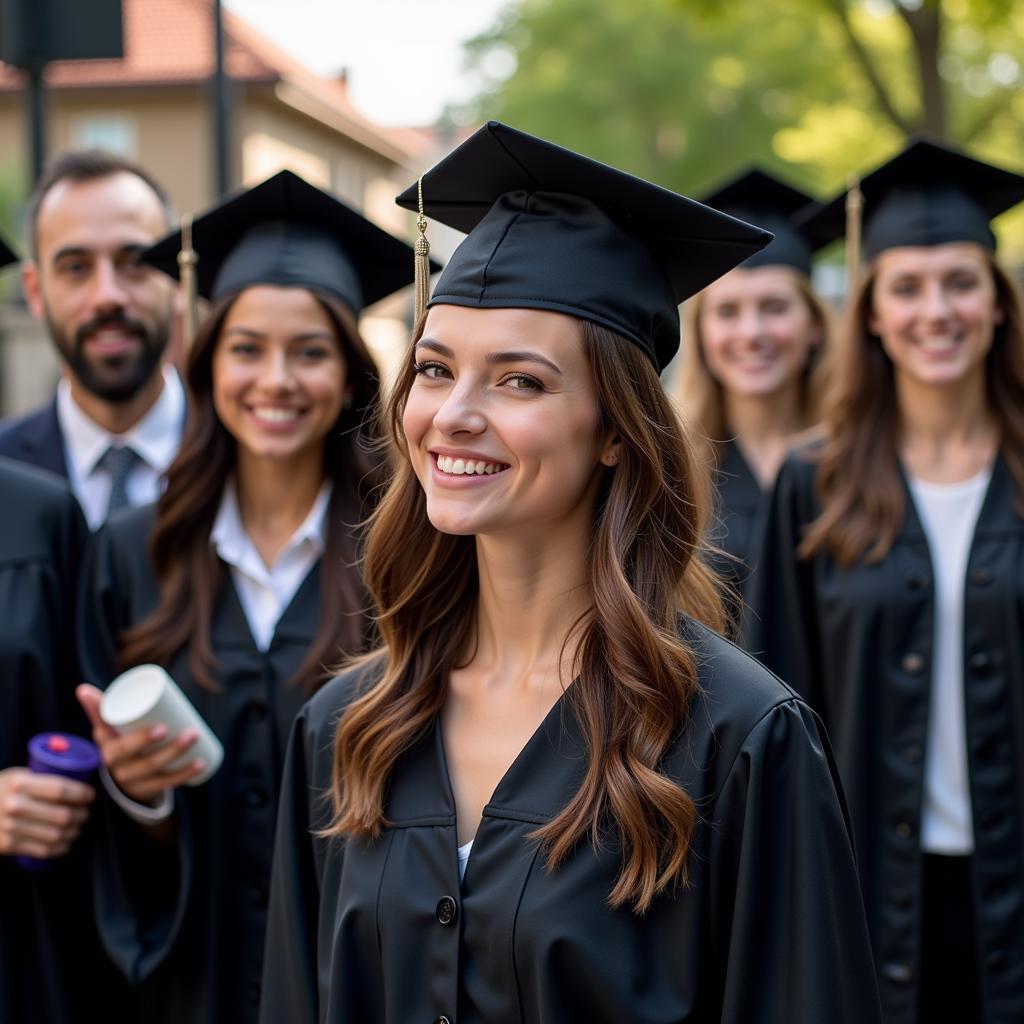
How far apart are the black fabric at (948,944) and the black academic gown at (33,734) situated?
1959 millimetres

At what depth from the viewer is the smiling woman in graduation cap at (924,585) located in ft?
11.1

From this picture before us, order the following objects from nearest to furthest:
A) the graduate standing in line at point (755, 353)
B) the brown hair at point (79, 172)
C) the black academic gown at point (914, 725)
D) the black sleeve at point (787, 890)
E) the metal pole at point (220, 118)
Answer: the black sleeve at point (787, 890)
the black academic gown at point (914, 725)
the brown hair at point (79, 172)
the graduate standing in line at point (755, 353)
the metal pole at point (220, 118)

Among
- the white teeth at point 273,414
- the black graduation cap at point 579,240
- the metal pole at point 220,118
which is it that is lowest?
the white teeth at point 273,414

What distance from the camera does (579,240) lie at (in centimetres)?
218

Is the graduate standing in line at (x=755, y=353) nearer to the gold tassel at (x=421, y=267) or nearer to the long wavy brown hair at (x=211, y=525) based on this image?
the long wavy brown hair at (x=211, y=525)

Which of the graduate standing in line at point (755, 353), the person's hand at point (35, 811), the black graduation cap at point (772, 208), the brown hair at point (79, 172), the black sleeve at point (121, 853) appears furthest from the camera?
the black graduation cap at point (772, 208)

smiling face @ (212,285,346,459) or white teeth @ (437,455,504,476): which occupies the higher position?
smiling face @ (212,285,346,459)

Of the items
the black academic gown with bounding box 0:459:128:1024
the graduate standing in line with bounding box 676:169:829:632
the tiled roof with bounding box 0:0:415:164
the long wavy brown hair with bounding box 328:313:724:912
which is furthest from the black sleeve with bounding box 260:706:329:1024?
the tiled roof with bounding box 0:0:415:164

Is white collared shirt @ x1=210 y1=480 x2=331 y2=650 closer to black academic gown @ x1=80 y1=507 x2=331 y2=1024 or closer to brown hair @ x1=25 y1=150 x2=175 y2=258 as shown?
black academic gown @ x1=80 y1=507 x2=331 y2=1024

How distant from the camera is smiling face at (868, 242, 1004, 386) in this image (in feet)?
11.8

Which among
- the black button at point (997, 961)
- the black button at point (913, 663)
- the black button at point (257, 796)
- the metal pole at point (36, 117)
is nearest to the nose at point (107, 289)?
the metal pole at point (36, 117)

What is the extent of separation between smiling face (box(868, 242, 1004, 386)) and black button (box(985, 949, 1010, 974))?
56.0 inches

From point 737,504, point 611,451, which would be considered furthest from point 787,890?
point 737,504

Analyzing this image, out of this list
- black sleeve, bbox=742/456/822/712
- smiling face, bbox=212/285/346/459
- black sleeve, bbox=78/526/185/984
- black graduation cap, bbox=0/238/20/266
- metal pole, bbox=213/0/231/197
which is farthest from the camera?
metal pole, bbox=213/0/231/197
